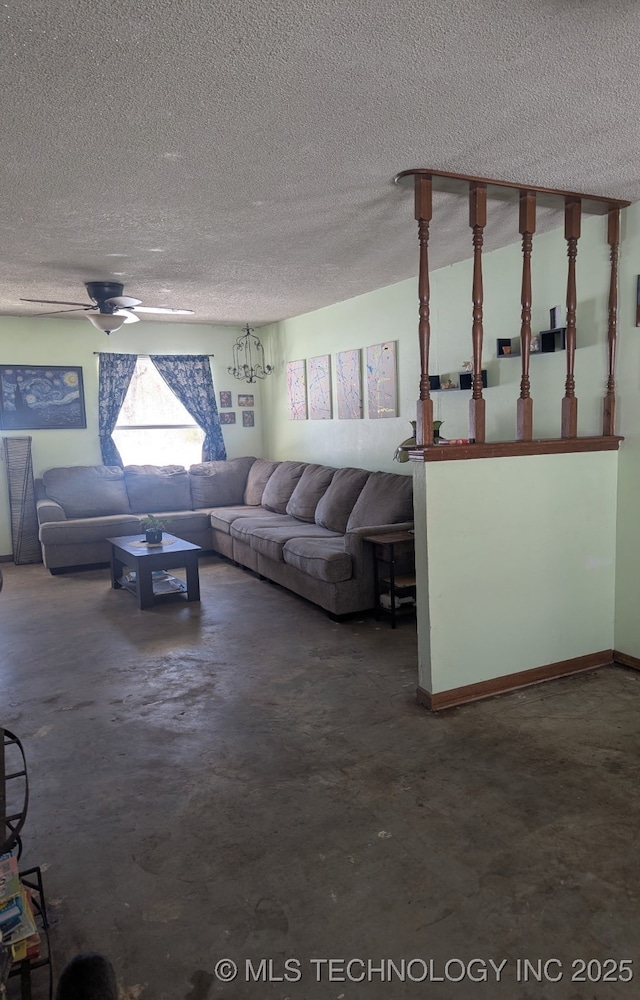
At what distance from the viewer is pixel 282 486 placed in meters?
6.69

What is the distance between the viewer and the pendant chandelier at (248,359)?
7789mm

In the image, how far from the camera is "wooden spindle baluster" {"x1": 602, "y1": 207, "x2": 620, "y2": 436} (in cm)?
345

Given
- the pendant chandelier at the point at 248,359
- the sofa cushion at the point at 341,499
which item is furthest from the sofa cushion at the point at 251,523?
the pendant chandelier at the point at 248,359

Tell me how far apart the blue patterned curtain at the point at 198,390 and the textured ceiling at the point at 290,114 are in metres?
3.38

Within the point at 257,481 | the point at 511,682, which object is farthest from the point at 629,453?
the point at 257,481

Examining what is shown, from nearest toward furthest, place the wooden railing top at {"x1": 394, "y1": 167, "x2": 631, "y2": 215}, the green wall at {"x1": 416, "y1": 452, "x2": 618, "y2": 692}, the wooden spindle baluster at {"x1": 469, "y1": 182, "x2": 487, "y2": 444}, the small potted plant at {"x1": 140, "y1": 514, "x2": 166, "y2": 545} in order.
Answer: the wooden railing top at {"x1": 394, "y1": 167, "x2": 631, "y2": 215} → the wooden spindle baluster at {"x1": 469, "y1": 182, "x2": 487, "y2": 444} → the green wall at {"x1": 416, "y1": 452, "x2": 618, "y2": 692} → the small potted plant at {"x1": 140, "y1": 514, "x2": 166, "y2": 545}

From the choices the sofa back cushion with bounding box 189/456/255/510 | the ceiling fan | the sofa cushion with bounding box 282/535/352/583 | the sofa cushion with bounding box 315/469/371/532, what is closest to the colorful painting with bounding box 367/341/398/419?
the sofa cushion with bounding box 315/469/371/532

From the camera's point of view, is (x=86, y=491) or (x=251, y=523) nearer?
(x=251, y=523)

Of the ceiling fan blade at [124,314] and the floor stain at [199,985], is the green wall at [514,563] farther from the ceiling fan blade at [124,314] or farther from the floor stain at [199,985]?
the ceiling fan blade at [124,314]

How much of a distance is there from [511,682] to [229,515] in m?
3.74

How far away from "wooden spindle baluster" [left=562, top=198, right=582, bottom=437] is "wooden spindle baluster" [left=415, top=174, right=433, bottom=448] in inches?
34.3

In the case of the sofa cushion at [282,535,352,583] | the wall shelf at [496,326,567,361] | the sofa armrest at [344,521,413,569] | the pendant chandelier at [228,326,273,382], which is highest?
the pendant chandelier at [228,326,273,382]

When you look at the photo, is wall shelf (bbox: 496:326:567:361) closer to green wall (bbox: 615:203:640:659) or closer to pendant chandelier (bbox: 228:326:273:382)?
green wall (bbox: 615:203:640:659)

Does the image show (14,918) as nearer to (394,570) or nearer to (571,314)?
(394,570)
